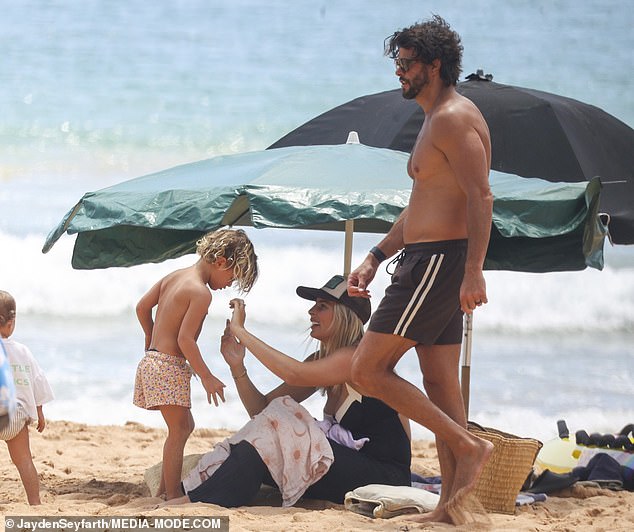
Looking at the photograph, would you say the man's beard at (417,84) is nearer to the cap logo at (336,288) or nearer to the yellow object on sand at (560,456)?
the cap logo at (336,288)

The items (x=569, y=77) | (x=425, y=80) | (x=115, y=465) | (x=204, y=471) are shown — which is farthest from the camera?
(x=569, y=77)

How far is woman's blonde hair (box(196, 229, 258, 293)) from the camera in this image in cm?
422

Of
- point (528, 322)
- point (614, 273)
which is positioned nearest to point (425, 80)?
point (528, 322)

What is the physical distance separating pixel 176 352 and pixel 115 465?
5.30 ft

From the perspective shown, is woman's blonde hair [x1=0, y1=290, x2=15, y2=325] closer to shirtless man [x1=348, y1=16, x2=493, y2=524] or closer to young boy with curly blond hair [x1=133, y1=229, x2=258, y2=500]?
young boy with curly blond hair [x1=133, y1=229, x2=258, y2=500]

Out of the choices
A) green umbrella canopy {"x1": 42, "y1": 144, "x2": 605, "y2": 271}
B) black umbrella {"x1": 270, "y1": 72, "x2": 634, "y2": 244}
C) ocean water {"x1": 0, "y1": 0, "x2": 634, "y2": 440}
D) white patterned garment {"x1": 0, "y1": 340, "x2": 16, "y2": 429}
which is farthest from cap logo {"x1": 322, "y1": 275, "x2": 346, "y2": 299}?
ocean water {"x1": 0, "y1": 0, "x2": 634, "y2": 440}

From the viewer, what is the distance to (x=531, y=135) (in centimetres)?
553

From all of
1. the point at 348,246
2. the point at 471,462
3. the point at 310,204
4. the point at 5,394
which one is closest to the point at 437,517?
the point at 471,462

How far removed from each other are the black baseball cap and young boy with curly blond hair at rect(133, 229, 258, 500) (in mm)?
310

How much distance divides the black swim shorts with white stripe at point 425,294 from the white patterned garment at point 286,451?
701 millimetres

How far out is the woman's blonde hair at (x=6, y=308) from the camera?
13.4 ft

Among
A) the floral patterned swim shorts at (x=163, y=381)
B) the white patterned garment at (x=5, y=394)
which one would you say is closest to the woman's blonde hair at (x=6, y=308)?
the floral patterned swim shorts at (x=163, y=381)

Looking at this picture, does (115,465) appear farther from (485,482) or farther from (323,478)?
(485,482)

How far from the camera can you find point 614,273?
13.1 m
